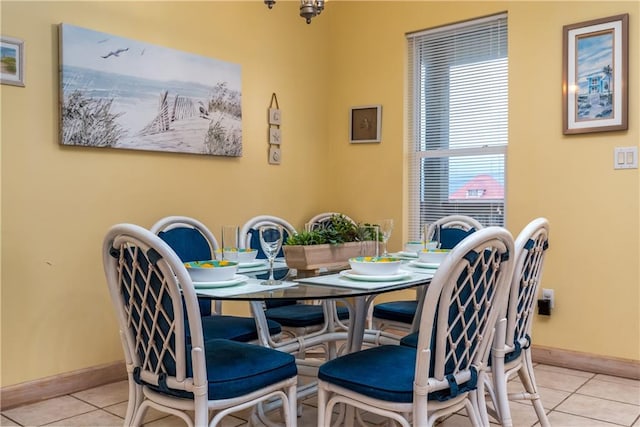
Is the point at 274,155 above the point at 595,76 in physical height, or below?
below

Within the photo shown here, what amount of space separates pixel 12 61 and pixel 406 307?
2.20m

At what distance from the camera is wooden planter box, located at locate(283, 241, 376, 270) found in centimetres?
216

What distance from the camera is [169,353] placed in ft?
5.34

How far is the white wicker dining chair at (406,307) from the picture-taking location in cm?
277

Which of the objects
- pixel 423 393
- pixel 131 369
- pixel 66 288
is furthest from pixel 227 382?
pixel 66 288

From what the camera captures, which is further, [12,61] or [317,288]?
[12,61]

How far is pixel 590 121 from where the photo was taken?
10.2 ft

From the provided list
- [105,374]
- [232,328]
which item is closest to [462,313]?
[232,328]

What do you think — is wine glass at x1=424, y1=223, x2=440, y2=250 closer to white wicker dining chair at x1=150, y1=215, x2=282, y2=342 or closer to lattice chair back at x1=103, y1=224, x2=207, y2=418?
white wicker dining chair at x1=150, y1=215, x2=282, y2=342

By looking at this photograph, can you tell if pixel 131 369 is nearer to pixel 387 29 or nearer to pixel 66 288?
pixel 66 288

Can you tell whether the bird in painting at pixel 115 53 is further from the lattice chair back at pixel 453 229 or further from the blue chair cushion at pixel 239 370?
the lattice chair back at pixel 453 229

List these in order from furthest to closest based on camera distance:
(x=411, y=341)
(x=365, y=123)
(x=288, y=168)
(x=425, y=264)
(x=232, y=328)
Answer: (x=365, y=123)
(x=288, y=168)
(x=232, y=328)
(x=425, y=264)
(x=411, y=341)

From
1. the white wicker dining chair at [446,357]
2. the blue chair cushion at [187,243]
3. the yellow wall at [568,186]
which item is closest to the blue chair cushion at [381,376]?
the white wicker dining chair at [446,357]

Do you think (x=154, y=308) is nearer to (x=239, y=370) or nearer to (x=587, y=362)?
(x=239, y=370)
